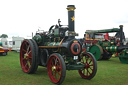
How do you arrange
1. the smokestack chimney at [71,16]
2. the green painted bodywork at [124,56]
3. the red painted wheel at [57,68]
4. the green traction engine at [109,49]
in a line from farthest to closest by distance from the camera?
1. the green traction engine at [109,49]
2. the green painted bodywork at [124,56]
3. the smokestack chimney at [71,16]
4. the red painted wheel at [57,68]

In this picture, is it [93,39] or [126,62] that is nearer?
[126,62]

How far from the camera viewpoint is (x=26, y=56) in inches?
248

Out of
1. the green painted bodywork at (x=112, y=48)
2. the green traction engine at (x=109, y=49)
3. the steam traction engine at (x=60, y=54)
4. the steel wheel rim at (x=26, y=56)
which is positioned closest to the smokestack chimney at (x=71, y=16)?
the steam traction engine at (x=60, y=54)

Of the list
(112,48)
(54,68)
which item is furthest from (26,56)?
(112,48)

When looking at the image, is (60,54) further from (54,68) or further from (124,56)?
(124,56)

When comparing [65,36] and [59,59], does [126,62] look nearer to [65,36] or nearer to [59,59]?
[65,36]

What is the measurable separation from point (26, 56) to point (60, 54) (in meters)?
1.58

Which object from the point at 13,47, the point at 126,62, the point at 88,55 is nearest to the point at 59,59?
the point at 88,55

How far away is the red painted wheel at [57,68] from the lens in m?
4.43

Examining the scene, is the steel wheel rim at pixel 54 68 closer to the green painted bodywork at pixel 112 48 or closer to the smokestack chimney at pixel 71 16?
the smokestack chimney at pixel 71 16

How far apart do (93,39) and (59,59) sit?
923 centimetres

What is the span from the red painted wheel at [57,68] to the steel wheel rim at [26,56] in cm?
135

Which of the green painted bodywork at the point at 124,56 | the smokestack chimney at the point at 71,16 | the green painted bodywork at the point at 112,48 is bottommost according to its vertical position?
A: the green painted bodywork at the point at 124,56

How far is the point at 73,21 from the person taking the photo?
17.0 ft
